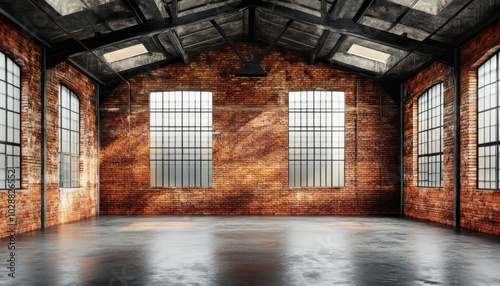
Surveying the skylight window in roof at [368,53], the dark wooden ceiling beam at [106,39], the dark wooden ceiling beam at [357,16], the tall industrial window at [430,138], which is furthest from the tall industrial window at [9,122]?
the tall industrial window at [430,138]

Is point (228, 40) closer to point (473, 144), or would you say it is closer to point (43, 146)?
point (43, 146)

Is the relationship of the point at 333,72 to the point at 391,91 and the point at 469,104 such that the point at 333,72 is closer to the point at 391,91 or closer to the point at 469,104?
the point at 391,91

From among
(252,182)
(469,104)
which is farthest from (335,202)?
(469,104)

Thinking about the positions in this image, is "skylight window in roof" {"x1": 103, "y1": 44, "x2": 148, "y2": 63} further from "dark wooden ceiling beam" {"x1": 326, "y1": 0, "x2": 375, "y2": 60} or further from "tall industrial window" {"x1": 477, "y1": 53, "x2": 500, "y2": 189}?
"tall industrial window" {"x1": 477, "y1": 53, "x2": 500, "y2": 189}

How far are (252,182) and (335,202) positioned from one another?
305 centimetres

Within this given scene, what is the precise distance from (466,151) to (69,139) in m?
11.4

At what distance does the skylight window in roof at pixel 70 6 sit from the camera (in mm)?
10555

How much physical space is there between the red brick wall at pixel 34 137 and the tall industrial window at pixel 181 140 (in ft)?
9.74

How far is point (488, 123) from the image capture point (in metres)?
11.3

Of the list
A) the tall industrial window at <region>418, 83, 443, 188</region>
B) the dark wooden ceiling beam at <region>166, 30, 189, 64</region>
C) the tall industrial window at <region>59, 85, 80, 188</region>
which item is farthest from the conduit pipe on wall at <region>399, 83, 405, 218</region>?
the tall industrial window at <region>59, 85, 80, 188</region>

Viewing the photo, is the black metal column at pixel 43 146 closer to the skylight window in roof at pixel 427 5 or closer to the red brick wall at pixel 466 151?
the skylight window in roof at pixel 427 5

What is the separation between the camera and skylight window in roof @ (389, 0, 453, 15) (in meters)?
10.6

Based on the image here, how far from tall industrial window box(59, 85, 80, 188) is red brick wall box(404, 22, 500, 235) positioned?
11.0 meters

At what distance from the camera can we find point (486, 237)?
10.3m
